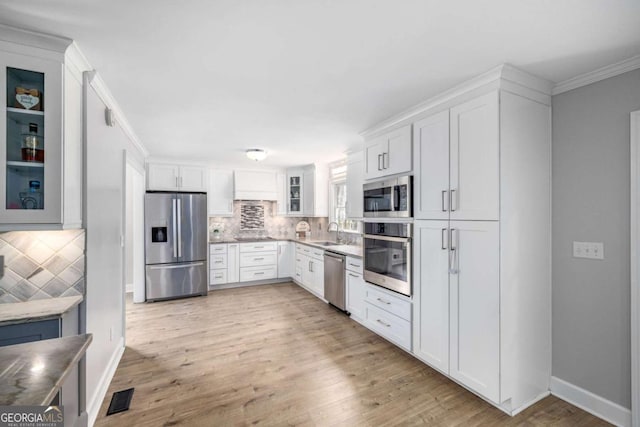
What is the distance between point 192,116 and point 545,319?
3522 mm

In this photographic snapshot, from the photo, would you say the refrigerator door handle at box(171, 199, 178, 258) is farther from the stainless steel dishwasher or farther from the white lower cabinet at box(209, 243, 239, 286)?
the stainless steel dishwasher

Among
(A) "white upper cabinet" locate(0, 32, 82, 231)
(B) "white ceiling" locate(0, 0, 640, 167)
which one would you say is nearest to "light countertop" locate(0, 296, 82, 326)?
(A) "white upper cabinet" locate(0, 32, 82, 231)

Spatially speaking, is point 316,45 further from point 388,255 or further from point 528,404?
point 528,404

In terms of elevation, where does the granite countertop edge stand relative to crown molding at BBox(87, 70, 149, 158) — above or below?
below

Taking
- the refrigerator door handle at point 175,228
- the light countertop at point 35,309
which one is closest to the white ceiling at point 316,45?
the light countertop at point 35,309

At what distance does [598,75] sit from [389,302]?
242 centimetres

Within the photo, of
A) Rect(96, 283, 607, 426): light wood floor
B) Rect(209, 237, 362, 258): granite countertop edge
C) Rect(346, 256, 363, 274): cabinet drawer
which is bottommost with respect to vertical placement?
Rect(96, 283, 607, 426): light wood floor

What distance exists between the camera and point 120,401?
2.08 m

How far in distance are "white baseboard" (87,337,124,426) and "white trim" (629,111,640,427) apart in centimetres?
345

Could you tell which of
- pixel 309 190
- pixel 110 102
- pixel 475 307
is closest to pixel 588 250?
pixel 475 307

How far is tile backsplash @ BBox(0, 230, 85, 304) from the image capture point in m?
1.65

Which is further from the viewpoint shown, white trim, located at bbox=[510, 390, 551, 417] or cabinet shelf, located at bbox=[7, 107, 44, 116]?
white trim, located at bbox=[510, 390, 551, 417]

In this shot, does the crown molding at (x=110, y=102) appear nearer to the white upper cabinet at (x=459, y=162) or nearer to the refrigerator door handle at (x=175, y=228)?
the refrigerator door handle at (x=175, y=228)

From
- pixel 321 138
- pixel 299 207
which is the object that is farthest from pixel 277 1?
pixel 299 207
